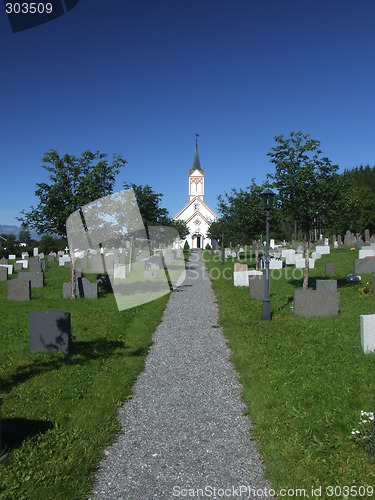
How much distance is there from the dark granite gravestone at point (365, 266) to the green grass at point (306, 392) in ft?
32.3

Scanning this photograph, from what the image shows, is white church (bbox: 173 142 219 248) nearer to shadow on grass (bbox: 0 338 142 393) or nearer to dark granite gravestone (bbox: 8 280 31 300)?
dark granite gravestone (bbox: 8 280 31 300)

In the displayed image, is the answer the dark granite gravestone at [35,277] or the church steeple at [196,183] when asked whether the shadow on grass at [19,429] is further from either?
the church steeple at [196,183]

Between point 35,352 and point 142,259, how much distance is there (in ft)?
106

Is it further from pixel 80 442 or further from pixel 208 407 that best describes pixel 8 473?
pixel 208 407

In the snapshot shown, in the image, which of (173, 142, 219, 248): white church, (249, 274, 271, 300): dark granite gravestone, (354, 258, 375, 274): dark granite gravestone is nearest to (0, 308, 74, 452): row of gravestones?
(249, 274, 271, 300): dark granite gravestone

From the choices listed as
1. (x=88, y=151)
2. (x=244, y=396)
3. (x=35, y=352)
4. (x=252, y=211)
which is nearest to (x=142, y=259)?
(x=252, y=211)

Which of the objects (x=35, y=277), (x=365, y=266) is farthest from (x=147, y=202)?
(x=365, y=266)

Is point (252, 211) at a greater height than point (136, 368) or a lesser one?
greater

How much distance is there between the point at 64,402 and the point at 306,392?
378cm

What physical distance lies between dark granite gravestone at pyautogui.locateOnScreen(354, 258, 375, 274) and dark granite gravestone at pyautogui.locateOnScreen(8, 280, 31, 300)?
17.0 meters

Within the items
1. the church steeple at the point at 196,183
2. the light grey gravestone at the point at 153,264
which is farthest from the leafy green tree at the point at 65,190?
the church steeple at the point at 196,183

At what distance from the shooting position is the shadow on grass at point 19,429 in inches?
179

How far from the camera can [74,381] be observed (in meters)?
6.62

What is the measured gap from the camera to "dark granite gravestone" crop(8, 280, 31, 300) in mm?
15227
